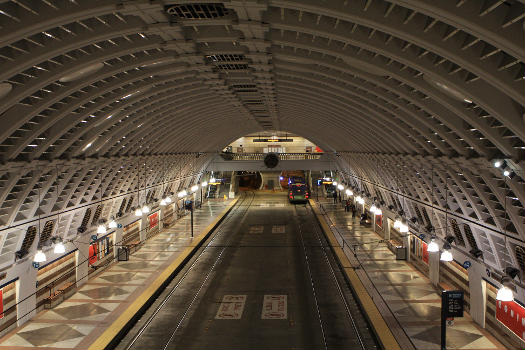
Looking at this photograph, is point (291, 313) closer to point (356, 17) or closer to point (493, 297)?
point (493, 297)

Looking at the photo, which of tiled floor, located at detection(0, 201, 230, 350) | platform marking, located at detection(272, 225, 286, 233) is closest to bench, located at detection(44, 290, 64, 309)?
tiled floor, located at detection(0, 201, 230, 350)

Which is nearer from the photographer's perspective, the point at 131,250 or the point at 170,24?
the point at 170,24

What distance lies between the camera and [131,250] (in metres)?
28.4

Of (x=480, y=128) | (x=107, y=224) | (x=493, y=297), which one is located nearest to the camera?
(x=480, y=128)

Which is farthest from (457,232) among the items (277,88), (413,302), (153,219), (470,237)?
(153,219)

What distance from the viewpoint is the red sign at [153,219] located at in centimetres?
3291

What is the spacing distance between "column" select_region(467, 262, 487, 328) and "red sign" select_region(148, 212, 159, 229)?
22.0 m

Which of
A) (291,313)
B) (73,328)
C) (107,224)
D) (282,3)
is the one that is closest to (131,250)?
(107,224)

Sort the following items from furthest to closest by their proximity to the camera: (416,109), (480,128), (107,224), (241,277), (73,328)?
(107,224) < (241,277) < (73,328) < (416,109) < (480,128)

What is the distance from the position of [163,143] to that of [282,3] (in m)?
19.0

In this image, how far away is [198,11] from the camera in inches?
408

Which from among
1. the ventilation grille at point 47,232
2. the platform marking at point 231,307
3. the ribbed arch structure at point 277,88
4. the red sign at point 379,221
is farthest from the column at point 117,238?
the red sign at point 379,221

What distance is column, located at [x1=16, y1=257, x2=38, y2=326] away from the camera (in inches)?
666

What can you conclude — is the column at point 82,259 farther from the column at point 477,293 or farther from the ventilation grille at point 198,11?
the column at point 477,293
